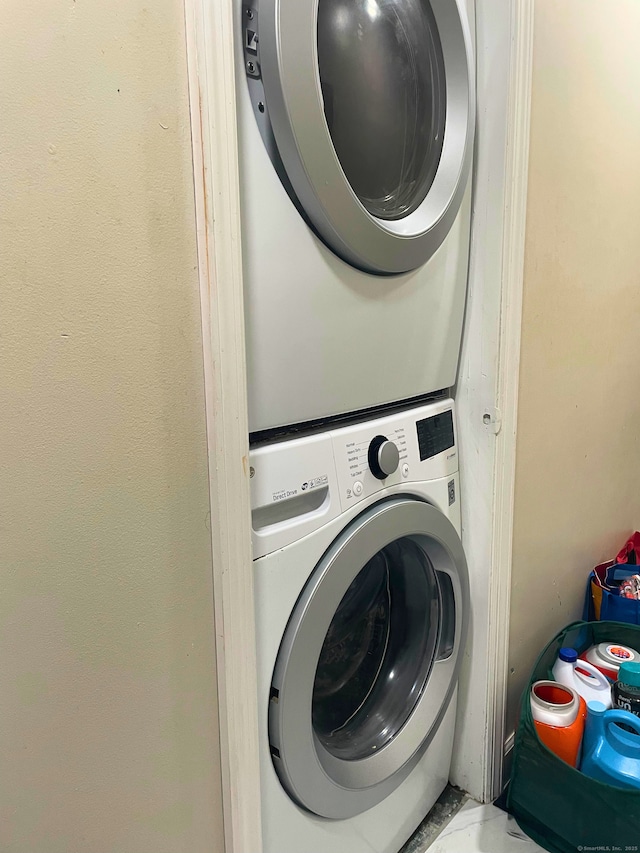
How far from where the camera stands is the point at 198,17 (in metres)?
0.63

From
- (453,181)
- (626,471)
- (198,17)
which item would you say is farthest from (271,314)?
(626,471)

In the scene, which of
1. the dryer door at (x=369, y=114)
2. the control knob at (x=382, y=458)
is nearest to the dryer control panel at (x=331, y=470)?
the control knob at (x=382, y=458)

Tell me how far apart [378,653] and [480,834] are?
454mm

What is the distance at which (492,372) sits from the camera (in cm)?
117

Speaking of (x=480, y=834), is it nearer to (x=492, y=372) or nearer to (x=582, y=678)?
(x=582, y=678)

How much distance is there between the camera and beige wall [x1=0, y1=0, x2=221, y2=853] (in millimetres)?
542

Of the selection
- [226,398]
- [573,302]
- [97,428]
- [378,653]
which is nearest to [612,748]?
[378,653]

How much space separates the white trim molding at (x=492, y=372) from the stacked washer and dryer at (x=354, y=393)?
42 mm

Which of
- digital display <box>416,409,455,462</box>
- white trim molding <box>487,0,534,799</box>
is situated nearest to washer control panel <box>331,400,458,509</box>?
digital display <box>416,409,455,462</box>

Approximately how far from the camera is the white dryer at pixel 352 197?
72 centimetres

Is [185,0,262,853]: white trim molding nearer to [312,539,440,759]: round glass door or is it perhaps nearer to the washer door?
the washer door

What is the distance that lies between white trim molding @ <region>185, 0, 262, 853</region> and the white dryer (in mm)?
56

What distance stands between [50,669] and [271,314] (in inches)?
18.7

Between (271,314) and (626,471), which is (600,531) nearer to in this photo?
(626,471)
